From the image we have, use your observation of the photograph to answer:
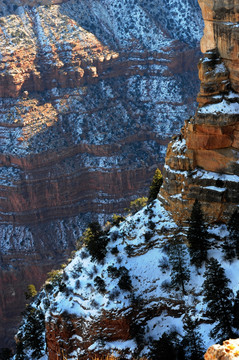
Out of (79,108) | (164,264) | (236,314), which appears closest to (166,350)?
(236,314)

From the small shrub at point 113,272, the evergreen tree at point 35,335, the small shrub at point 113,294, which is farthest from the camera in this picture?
the evergreen tree at point 35,335

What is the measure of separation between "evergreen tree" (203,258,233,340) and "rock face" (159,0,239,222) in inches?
254

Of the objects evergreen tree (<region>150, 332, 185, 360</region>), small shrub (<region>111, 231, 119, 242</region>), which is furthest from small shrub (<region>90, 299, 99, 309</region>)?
small shrub (<region>111, 231, 119, 242</region>)

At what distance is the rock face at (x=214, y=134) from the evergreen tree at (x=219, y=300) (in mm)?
6442

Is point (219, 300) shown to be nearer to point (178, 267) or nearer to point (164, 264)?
point (178, 267)

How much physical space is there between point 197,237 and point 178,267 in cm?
293

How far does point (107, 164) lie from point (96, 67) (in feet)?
78.7

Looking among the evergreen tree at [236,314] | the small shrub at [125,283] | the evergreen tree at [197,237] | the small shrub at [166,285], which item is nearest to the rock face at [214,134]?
the evergreen tree at [197,237]

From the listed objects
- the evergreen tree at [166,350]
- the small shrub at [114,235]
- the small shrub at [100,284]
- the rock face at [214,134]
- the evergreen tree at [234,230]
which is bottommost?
the evergreen tree at [166,350]

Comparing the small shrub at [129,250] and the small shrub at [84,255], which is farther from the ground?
the small shrub at [129,250]

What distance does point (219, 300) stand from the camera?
37094 mm

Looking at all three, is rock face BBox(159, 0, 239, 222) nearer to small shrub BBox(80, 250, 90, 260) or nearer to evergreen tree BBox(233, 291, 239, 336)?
evergreen tree BBox(233, 291, 239, 336)

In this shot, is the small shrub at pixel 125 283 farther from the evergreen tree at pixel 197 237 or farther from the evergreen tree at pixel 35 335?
the evergreen tree at pixel 35 335

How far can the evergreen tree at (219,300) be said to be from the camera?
35.9 meters
